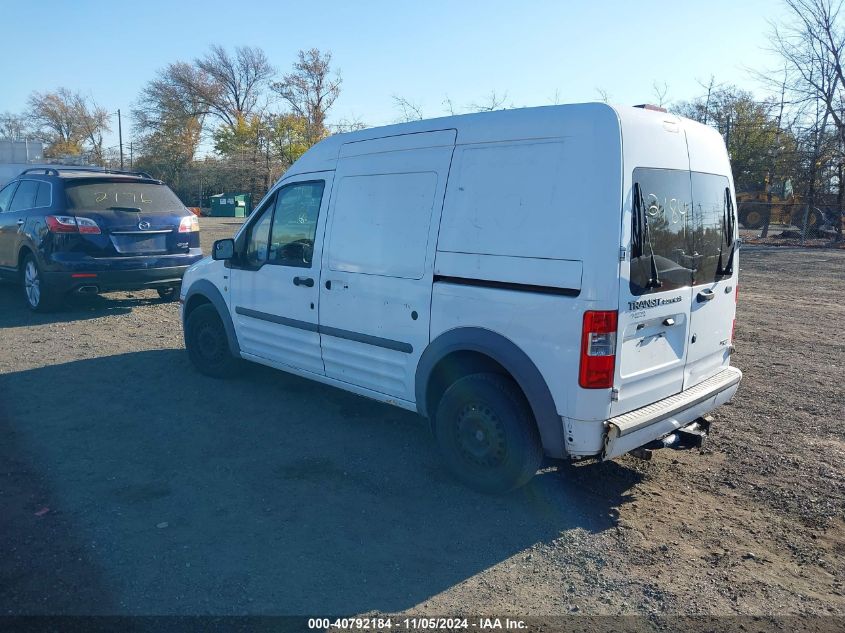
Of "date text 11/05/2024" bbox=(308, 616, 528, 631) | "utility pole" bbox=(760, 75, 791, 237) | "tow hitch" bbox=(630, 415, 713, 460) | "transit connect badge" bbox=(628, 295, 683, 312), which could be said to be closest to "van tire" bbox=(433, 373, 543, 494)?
"tow hitch" bbox=(630, 415, 713, 460)

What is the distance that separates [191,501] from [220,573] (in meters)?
0.88

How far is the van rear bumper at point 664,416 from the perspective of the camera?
12.5 feet

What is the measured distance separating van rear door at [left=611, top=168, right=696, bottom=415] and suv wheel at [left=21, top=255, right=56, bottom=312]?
26.9 feet

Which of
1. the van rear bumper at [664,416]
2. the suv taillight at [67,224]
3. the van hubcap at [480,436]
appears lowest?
the van hubcap at [480,436]

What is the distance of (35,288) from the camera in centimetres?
954

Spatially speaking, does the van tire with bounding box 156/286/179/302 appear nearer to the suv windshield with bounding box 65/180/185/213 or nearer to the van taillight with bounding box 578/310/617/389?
the suv windshield with bounding box 65/180/185/213

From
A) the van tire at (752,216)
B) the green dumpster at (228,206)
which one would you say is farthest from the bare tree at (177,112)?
the van tire at (752,216)

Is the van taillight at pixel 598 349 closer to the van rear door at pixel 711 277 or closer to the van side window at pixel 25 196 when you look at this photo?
the van rear door at pixel 711 277

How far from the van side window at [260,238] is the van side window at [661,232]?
10.8ft

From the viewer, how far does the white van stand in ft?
12.3

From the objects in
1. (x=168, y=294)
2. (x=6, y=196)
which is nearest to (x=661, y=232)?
(x=168, y=294)

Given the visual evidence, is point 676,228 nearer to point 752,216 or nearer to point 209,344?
point 209,344

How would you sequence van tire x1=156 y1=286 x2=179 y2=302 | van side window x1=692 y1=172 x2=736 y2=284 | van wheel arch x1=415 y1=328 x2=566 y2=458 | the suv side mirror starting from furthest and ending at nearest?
van tire x1=156 y1=286 x2=179 y2=302
the suv side mirror
van side window x1=692 y1=172 x2=736 y2=284
van wheel arch x1=415 y1=328 x2=566 y2=458

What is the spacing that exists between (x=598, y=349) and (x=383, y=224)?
190 centimetres
